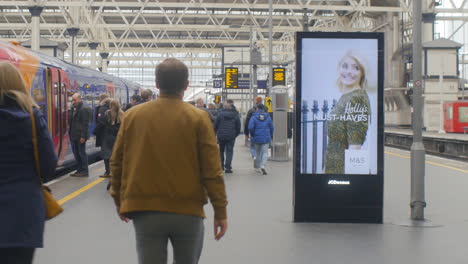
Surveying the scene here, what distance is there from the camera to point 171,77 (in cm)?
394

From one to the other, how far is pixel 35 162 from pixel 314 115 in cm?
561

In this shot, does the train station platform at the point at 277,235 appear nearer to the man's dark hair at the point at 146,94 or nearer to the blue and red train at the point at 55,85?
the man's dark hair at the point at 146,94

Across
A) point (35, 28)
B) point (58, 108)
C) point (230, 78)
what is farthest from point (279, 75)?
point (35, 28)

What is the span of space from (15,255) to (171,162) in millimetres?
952

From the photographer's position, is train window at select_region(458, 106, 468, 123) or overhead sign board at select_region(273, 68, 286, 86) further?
train window at select_region(458, 106, 468, 123)

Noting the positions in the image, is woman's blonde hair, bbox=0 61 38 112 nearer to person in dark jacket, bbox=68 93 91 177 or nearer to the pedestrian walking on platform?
the pedestrian walking on platform

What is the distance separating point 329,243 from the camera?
25.5 ft

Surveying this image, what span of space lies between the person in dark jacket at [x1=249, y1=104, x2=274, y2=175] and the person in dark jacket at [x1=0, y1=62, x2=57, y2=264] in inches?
485

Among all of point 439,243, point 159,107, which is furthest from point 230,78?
point 159,107

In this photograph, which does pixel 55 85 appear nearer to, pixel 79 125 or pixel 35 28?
pixel 79 125

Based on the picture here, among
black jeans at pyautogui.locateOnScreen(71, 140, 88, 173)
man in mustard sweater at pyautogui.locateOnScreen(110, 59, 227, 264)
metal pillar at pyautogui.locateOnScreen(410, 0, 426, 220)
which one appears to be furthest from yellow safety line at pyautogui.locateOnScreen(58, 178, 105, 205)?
man in mustard sweater at pyautogui.locateOnScreen(110, 59, 227, 264)

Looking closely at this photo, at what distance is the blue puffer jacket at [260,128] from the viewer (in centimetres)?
1602

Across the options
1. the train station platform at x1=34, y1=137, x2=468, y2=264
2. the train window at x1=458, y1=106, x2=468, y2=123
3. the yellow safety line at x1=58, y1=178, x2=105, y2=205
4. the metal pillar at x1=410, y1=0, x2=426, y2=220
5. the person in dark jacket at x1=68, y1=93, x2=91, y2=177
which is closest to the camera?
the train station platform at x1=34, y1=137, x2=468, y2=264

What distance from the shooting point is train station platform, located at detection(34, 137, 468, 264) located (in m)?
7.06
